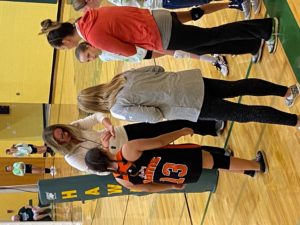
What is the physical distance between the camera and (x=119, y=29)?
269 centimetres

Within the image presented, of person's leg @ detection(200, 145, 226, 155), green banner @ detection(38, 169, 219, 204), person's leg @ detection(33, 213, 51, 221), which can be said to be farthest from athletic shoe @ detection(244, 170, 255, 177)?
person's leg @ detection(33, 213, 51, 221)

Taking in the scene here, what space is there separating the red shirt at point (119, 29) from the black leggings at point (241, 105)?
40 cm

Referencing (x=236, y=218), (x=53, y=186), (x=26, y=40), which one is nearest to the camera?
(x=236, y=218)

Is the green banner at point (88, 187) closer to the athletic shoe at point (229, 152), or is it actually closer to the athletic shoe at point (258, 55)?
the athletic shoe at point (229, 152)

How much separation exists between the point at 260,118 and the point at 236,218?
0.93 m

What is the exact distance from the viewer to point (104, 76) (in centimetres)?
643

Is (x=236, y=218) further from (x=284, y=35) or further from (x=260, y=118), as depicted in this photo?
(x=284, y=35)

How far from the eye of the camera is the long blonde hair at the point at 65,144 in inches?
125

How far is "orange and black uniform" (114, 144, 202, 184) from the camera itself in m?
2.95

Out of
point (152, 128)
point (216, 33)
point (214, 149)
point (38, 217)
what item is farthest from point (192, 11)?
point (38, 217)

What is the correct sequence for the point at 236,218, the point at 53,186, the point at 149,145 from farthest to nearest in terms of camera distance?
the point at 53,186
the point at 236,218
the point at 149,145

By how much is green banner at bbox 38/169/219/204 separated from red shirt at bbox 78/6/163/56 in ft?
3.79

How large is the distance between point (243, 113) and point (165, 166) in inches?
22.6

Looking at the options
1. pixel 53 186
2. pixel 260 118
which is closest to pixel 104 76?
pixel 53 186
